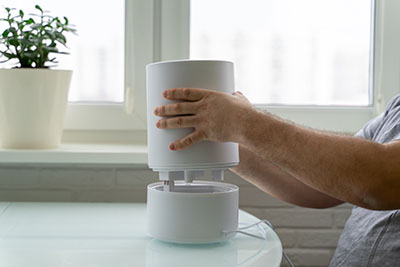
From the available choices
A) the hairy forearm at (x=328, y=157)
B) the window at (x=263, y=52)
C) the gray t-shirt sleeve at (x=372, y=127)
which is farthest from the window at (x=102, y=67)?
the hairy forearm at (x=328, y=157)

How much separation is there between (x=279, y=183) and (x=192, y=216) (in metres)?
0.43

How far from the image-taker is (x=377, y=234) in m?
1.09

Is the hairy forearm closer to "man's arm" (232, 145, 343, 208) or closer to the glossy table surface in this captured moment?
the glossy table surface

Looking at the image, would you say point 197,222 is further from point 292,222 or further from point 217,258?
point 292,222

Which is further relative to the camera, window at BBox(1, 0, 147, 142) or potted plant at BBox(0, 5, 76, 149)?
window at BBox(1, 0, 147, 142)

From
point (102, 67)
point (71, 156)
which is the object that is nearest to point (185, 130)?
point (71, 156)

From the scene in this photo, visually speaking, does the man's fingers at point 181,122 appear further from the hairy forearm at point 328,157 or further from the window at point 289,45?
the window at point 289,45

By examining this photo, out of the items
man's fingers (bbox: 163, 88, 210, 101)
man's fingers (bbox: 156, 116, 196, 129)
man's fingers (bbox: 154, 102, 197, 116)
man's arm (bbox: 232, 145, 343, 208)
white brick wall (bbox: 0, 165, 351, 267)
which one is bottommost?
white brick wall (bbox: 0, 165, 351, 267)

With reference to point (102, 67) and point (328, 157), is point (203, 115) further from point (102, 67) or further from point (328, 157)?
point (102, 67)

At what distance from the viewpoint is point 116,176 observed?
1562 millimetres

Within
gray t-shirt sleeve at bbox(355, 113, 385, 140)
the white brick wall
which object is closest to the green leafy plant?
the white brick wall

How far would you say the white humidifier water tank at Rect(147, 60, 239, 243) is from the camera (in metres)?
0.89

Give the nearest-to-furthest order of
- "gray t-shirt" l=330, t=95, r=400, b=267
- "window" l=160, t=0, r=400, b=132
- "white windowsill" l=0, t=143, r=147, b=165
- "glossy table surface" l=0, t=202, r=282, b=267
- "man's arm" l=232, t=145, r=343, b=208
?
1. "glossy table surface" l=0, t=202, r=282, b=267
2. "gray t-shirt" l=330, t=95, r=400, b=267
3. "man's arm" l=232, t=145, r=343, b=208
4. "white windowsill" l=0, t=143, r=147, b=165
5. "window" l=160, t=0, r=400, b=132

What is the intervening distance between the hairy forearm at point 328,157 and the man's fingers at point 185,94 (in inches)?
3.7
